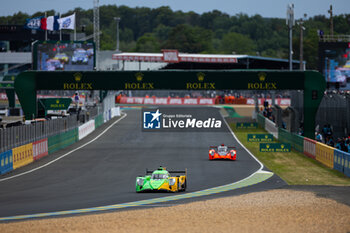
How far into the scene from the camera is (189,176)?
29.2 m

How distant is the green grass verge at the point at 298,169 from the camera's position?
28.3 metres

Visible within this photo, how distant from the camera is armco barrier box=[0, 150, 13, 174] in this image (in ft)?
99.6

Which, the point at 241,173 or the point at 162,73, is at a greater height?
the point at 162,73

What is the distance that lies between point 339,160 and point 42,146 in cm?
1785

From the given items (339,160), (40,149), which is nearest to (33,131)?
(40,149)

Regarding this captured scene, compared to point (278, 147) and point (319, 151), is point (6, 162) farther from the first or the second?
point (278, 147)

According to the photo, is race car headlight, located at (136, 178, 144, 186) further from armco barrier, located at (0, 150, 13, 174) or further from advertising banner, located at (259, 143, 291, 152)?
advertising banner, located at (259, 143, 291, 152)

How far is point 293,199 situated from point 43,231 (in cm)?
954

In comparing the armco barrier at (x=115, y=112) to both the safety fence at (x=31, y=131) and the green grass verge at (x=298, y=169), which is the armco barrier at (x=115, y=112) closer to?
the safety fence at (x=31, y=131)

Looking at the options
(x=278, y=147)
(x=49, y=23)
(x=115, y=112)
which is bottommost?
(x=278, y=147)

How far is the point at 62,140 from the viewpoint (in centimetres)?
4472

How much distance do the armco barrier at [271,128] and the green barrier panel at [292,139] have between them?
2.94 metres

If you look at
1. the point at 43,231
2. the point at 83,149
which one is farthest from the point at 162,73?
the point at 43,231

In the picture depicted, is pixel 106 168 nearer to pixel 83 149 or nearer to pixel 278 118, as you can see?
pixel 83 149
